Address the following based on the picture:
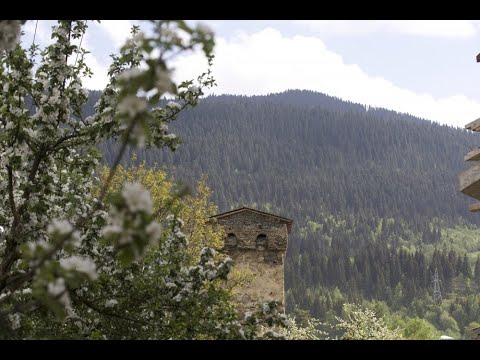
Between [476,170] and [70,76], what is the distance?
11340 millimetres

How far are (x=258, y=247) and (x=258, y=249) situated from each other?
113 mm

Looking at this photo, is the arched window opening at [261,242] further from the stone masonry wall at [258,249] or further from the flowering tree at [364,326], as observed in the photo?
the flowering tree at [364,326]

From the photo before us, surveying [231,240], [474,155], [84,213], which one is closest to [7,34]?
[84,213]

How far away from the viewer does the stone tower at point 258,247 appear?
95.5 ft

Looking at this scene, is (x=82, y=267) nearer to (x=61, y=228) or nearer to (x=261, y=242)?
(x=61, y=228)

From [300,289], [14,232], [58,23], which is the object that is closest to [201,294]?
[14,232]

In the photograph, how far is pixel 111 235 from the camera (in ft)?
7.05

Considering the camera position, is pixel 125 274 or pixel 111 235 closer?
pixel 111 235

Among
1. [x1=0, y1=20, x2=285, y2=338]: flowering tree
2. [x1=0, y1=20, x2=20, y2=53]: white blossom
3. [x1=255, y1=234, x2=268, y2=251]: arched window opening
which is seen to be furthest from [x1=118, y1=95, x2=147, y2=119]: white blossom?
[x1=255, y1=234, x2=268, y2=251]: arched window opening

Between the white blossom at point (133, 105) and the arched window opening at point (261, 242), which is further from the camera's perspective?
the arched window opening at point (261, 242)

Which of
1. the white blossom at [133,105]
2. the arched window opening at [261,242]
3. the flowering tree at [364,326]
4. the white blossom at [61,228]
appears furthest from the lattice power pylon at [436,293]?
the white blossom at [133,105]

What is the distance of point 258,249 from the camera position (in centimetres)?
3072
